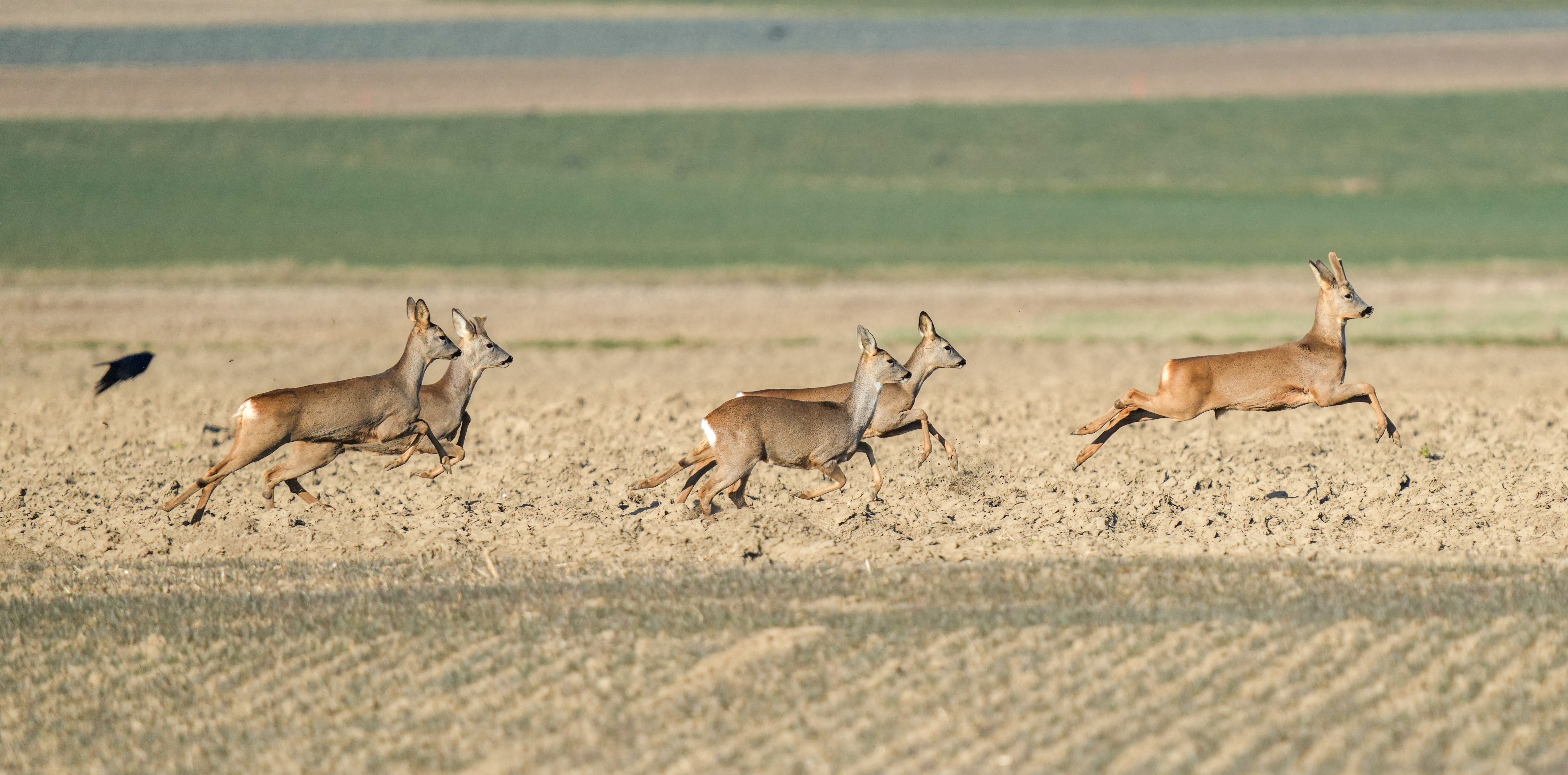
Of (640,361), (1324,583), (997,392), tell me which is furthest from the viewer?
(640,361)

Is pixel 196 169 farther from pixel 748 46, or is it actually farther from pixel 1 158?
pixel 748 46

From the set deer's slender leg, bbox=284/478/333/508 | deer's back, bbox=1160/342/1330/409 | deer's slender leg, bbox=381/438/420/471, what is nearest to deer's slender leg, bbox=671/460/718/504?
deer's slender leg, bbox=381/438/420/471

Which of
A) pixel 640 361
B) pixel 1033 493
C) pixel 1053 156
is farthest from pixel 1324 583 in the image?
pixel 1053 156

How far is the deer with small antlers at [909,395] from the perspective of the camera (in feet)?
43.1

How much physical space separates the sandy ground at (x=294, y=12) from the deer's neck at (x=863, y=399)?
50.3 meters

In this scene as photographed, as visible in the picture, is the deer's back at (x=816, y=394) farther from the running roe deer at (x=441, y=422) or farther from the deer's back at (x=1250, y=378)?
the deer's back at (x=1250, y=378)

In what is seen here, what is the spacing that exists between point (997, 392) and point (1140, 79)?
3220 centimetres

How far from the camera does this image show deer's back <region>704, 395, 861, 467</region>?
11844 mm

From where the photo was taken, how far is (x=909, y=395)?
13492mm

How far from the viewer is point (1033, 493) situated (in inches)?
508

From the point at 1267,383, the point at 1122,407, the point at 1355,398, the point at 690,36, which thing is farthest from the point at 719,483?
the point at 690,36

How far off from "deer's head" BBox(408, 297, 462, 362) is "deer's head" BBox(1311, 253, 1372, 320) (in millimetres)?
6810

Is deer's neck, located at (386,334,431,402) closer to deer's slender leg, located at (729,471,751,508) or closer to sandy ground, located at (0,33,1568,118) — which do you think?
deer's slender leg, located at (729,471,751,508)

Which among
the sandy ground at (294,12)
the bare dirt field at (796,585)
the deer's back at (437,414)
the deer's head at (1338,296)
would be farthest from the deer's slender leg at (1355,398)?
the sandy ground at (294,12)
